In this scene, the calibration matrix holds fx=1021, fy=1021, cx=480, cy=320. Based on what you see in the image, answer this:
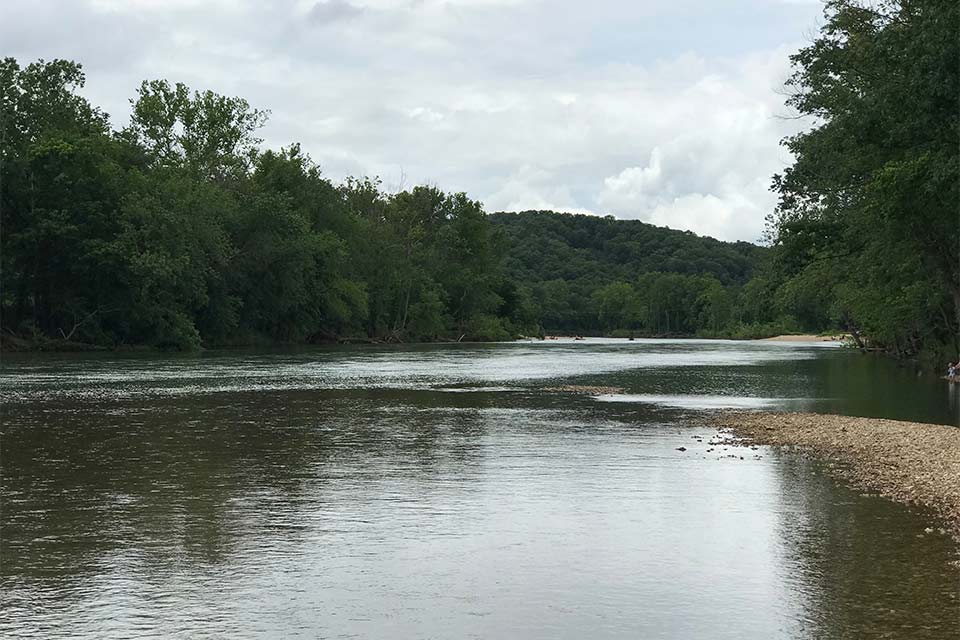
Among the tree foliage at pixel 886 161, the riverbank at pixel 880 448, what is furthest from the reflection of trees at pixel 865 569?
the tree foliage at pixel 886 161

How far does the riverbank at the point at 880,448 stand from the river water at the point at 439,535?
73cm

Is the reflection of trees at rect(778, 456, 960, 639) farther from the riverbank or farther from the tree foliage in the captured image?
the tree foliage

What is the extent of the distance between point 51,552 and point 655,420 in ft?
66.1

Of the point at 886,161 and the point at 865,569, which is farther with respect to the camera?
the point at 886,161

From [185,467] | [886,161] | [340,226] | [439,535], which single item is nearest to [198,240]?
[340,226]

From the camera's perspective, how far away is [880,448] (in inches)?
872

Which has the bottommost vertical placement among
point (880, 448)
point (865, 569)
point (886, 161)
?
point (865, 569)

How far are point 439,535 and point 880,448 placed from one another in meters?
12.6

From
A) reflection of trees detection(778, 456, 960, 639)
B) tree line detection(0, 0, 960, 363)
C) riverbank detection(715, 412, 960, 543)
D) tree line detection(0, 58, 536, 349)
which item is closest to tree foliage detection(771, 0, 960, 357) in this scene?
tree line detection(0, 0, 960, 363)

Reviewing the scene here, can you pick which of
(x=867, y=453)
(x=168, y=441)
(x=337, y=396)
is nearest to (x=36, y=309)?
(x=337, y=396)

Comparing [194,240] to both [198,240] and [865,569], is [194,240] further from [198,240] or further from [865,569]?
[865,569]

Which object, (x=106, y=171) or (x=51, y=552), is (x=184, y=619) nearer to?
(x=51, y=552)

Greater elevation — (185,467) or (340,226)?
(340,226)

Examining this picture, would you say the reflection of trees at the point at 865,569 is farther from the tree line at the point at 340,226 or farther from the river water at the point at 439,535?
the tree line at the point at 340,226
